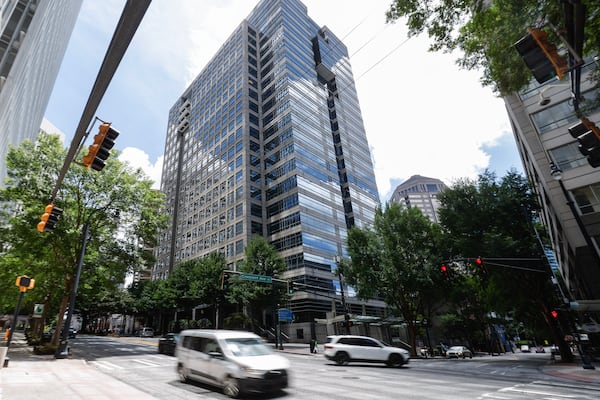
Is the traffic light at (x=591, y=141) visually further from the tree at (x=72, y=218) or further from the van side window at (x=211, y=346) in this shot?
the tree at (x=72, y=218)

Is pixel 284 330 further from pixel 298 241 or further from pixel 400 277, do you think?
pixel 400 277

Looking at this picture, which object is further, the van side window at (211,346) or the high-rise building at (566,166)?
the high-rise building at (566,166)

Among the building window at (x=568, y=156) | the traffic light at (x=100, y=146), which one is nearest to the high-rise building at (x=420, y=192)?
the building window at (x=568, y=156)

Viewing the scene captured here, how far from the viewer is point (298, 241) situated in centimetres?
5100

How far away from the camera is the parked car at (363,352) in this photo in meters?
17.9

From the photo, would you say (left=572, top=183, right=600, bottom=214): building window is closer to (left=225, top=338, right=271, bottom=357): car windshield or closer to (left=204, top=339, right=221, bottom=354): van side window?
(left=225, top=338, right=271, bottom=357): car windshield

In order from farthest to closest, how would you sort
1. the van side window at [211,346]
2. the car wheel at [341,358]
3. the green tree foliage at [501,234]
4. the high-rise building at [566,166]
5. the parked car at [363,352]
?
1. the green tree foliage at [501,234]
2. the high-rise building at [566,166]
3. the car wheel at [341,358]
4. the parked car at [363,352]
5. the van side window at [211,346]

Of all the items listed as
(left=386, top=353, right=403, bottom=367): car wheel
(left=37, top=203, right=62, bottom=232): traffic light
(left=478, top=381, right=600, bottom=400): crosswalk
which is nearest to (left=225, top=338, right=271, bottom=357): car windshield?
(left=478, top=381, right=600, bottom=400): crosswalk

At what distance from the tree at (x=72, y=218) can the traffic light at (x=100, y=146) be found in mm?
15965

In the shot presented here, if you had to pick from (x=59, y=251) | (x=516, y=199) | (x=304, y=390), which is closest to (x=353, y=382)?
(x=304, y=390)

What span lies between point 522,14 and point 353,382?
1376 cm

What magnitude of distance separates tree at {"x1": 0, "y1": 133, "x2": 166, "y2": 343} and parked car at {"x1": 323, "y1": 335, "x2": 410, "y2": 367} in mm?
15704

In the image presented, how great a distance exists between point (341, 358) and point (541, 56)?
18.6 m

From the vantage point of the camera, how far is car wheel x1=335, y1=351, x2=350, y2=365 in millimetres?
18438
